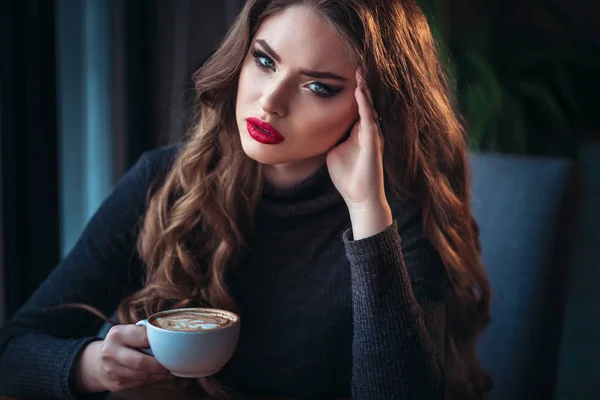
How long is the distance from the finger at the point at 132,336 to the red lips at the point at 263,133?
0.94 ft

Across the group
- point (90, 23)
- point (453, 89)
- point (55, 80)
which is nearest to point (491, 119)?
point (453, 89)

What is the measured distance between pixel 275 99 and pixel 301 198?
0.26 m

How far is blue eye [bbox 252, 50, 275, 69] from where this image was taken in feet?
3.01

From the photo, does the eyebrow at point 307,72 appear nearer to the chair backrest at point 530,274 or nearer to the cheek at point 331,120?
the cheek at point 331,120

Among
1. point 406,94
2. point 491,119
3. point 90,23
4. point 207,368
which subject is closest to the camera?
point 207,368

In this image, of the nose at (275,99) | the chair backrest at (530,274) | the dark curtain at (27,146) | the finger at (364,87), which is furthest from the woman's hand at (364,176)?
the dark curtain at (27,146)

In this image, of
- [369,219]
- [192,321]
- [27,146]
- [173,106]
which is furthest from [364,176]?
[173,106]

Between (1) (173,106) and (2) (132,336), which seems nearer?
(2) (132,336)

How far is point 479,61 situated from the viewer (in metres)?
2.16

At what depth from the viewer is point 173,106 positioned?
78.8 inches

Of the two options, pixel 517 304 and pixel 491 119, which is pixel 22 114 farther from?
pixel 491 119

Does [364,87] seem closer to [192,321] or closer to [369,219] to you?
[369,219]

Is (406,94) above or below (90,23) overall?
below

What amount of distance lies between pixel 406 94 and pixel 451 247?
287 millimetres
